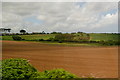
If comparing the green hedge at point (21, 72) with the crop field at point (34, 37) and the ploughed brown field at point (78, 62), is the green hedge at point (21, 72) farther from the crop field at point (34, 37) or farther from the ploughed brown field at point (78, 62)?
the crop field at point (34, 37)

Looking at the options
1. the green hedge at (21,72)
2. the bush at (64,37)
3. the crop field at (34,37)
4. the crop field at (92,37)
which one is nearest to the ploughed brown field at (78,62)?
the green hedge at (21,72)

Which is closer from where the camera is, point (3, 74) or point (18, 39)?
point (3, 74)

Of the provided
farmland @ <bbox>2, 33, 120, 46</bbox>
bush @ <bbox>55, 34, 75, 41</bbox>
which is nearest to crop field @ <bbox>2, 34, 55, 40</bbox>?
farmland @ <bbox>2, 33, 120, 46</bbox>

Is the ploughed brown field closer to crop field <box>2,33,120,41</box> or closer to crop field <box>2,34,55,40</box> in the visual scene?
crop field <box>2,33,120,41</box>

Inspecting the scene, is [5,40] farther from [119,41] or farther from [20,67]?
[20,67]

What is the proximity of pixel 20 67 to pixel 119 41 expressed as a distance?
926 inches

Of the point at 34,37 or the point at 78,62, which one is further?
the point at 34,37

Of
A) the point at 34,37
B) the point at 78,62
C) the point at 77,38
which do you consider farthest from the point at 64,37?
the point at 78,62

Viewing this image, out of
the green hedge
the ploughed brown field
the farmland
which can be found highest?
the farmland

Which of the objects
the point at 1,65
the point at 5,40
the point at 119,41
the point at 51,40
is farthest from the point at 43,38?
the point at 1,65

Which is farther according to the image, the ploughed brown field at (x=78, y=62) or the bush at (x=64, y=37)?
the bush at (x=64, y=37)

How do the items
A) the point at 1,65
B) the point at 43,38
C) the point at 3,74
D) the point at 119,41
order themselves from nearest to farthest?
the point at 3,74 < the point at 1,65 < the point at 119,41 < the point at 43,38

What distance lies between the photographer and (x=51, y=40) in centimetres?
2667

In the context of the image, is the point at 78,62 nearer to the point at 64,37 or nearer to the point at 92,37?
the point at 64,37
